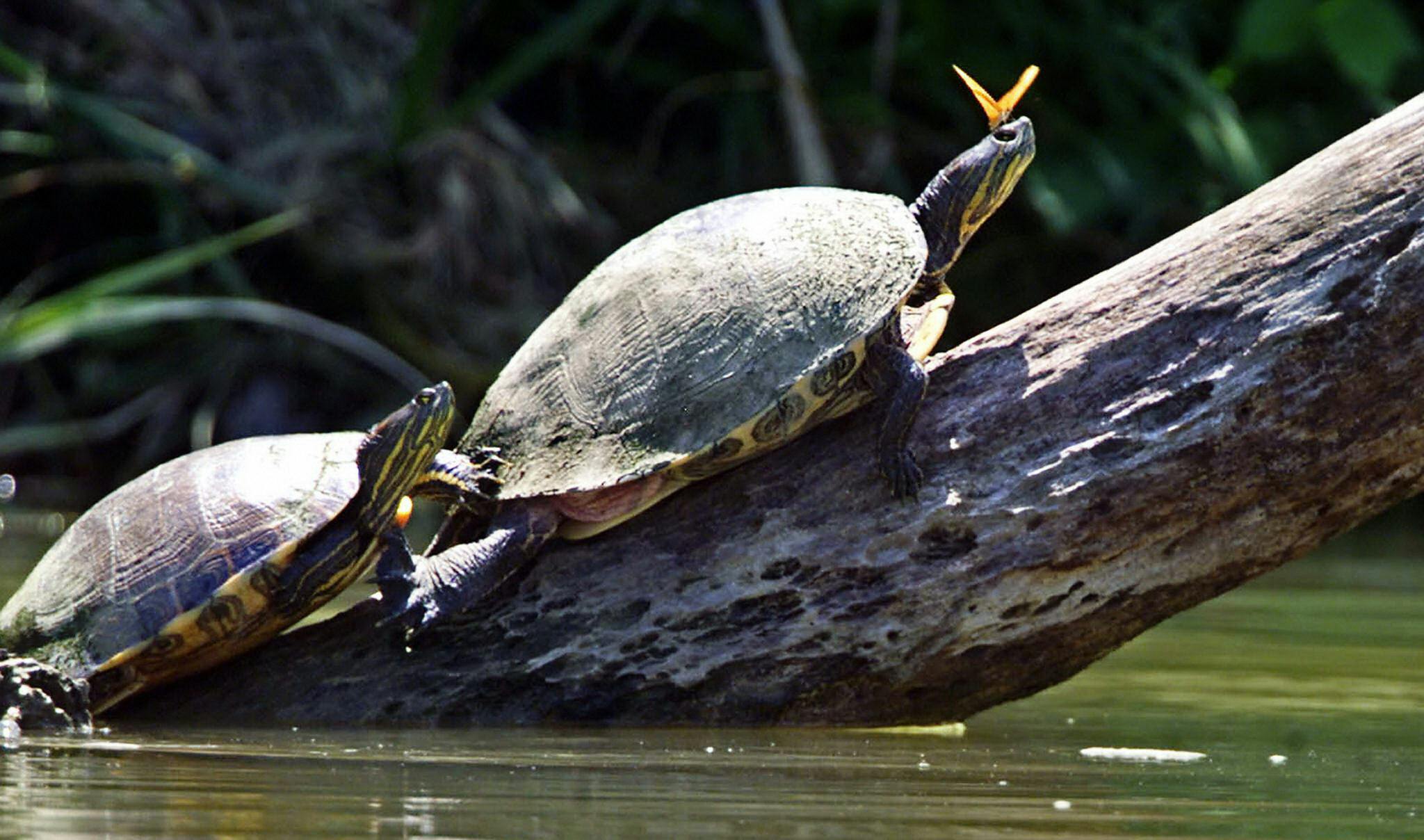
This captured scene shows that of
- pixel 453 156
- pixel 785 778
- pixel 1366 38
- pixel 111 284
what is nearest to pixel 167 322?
pixel 453 156

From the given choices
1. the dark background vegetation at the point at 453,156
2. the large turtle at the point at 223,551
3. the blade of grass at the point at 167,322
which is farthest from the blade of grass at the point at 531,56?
the large turtle at the point at 223,551

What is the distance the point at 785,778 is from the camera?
9.57ft

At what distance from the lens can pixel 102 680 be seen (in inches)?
141

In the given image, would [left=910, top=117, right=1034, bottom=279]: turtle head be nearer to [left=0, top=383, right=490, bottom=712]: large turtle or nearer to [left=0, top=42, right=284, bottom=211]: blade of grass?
[left=0, top=383, right=490, bottom=712]: large turtle

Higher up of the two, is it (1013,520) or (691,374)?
(691,374)

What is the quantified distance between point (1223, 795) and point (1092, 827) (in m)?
0.47

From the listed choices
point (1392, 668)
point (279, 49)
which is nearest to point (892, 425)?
point (1392, 668)

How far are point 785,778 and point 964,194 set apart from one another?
1.62 metres

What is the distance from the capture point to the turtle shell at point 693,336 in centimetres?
356

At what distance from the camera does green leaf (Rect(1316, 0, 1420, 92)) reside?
7992mm

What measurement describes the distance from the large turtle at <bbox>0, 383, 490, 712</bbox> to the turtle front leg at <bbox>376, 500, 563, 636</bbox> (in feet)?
0.18

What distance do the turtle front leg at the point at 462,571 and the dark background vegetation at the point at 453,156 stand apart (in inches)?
181

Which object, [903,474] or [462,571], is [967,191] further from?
[462,571]

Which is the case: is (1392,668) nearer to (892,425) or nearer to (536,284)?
(892,425)
